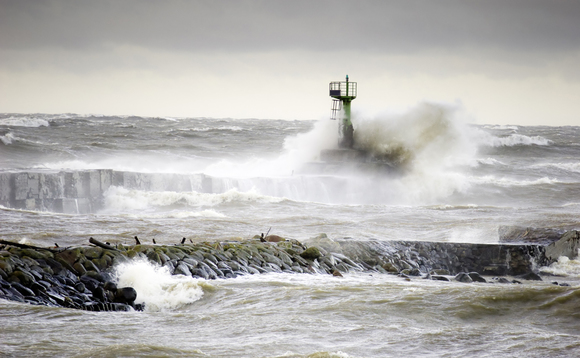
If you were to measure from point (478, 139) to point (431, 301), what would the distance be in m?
40.9

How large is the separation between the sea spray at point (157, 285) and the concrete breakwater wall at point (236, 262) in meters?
0.12

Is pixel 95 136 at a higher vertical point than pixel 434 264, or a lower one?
higher

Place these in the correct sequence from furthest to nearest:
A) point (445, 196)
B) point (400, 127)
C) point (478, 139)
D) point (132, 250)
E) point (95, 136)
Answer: point (478, 139) < point (95, 136) < point (400, 127) < point (445, 196) < point (132, 250)

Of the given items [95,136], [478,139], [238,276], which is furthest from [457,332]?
[478,139]

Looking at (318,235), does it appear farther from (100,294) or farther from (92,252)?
(100,294)

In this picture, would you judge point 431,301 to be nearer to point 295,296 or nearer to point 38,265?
point 295,296

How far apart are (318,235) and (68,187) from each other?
342 inches

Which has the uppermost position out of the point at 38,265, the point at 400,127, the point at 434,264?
the point at 400,127

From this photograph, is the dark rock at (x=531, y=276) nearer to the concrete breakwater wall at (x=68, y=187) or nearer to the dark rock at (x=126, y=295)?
the dark rock at (x=126, y=295)

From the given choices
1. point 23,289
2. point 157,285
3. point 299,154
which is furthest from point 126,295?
point 299,154

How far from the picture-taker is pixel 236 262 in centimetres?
782

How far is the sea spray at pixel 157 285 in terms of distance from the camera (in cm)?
613

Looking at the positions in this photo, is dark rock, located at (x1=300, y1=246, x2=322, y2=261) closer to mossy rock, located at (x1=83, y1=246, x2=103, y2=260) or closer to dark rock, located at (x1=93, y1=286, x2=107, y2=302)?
mossy rock, located at (x1=83, y1=246, x2=103, y2=260)

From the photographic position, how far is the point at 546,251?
9.66 m
